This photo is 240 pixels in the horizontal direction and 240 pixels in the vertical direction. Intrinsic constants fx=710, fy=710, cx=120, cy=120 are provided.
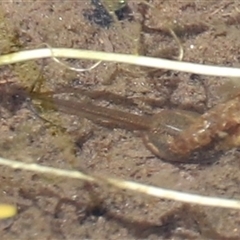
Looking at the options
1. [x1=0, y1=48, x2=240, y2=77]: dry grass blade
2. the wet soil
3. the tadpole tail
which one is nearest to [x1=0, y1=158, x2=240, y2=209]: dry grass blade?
the wet soil

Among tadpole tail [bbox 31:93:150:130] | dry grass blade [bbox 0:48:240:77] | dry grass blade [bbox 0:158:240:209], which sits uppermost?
dry grass blade [bbox 0:48:240:77]

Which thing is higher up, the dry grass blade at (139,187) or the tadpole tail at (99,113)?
the tadpole tail at (99,113)

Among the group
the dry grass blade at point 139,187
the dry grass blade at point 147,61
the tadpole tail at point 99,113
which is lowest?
the dry grass blade at point 139,187

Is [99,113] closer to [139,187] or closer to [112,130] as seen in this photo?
[112,130]

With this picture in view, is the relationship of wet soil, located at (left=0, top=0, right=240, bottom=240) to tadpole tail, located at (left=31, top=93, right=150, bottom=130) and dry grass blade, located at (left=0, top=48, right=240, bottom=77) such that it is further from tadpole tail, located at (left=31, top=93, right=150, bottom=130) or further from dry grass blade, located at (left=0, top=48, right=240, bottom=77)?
dry grass blade, located at (left=0, top=48, right=240, bottom=77)

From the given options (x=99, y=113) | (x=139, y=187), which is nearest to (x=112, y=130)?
(x=99, y=113)

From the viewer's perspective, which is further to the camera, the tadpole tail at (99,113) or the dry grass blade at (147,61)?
the tadpole tail at (99,113)

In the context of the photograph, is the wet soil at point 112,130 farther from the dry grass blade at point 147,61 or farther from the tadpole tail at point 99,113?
the dry grass blade at point 147,61

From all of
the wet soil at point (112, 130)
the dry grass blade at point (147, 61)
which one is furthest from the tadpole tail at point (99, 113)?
the dry grass blade at point (147, 61)
